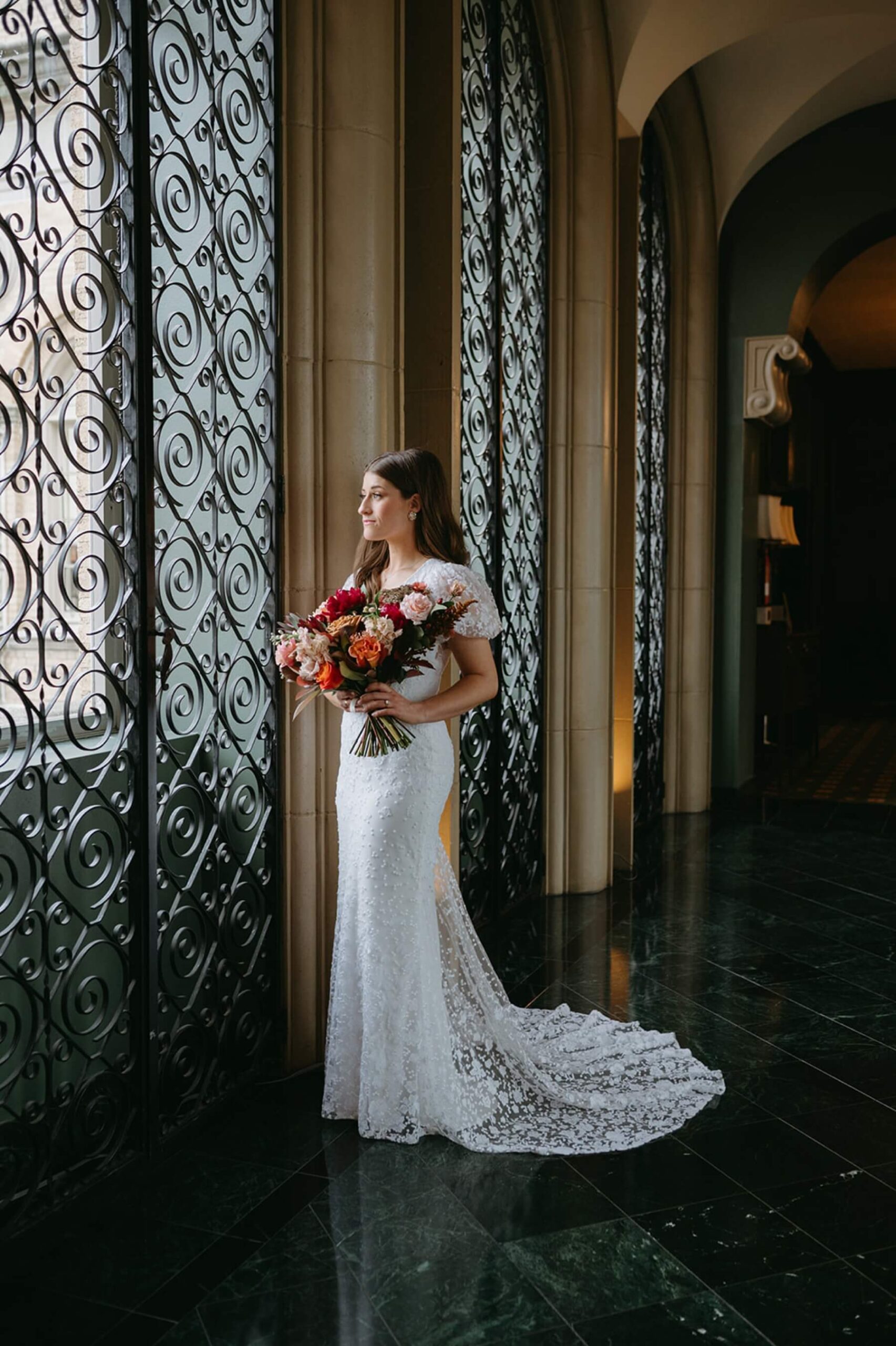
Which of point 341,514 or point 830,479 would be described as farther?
point 830,479

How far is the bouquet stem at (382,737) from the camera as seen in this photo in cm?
352

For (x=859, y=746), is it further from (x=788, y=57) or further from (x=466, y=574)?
(x=466, y=574)

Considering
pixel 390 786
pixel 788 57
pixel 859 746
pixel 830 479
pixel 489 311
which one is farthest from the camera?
pixel 830 479

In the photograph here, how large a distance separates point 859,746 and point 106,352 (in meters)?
11.3

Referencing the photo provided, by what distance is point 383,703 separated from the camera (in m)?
3.45

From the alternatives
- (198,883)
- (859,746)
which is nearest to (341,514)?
(198,883)

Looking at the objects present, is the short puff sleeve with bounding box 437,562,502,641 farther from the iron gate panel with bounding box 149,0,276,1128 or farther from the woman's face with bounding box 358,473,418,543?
the iron gate panel with bounding box 149,0,276,1128

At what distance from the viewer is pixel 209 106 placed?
3.65 m

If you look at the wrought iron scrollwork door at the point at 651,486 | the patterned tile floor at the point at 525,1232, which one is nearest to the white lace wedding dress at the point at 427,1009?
the patterned tile floor at the point at 525,1232

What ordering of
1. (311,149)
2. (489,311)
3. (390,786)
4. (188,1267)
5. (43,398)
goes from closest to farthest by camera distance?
(188,1267), (43,398), (390,786), (311,149), (489,311)

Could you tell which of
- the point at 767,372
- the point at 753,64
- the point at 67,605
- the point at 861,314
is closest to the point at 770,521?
the point at 767,372

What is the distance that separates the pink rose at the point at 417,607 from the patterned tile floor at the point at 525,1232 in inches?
60.9

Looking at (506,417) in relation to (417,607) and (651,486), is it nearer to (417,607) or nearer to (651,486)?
(651,486)

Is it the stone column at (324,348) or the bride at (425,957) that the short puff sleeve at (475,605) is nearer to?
the bride at (425,957)
